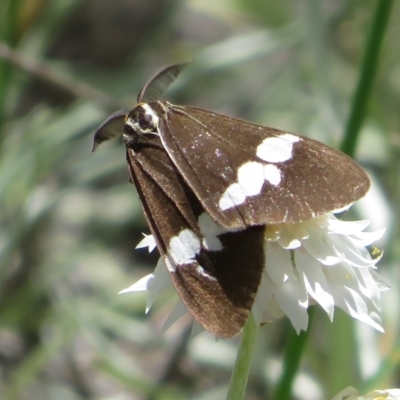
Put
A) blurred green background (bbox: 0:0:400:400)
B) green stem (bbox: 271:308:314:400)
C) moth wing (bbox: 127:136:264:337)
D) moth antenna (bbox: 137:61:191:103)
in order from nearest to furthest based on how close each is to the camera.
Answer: moth wing (bbox: 127:136:264:337), moth antenna (bbox: 137:61:191:103), green stem (bbox: 271:308:314:400), blurred green background (bbox: 0:0:400:400)

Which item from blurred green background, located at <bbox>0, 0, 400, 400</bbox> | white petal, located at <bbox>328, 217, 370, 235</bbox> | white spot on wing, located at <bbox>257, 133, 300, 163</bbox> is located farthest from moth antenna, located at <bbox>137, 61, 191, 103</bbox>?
blurred green background, located at <bbox>0, 0, 400, 400</bbox>

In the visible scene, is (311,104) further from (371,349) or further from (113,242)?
(371,349)

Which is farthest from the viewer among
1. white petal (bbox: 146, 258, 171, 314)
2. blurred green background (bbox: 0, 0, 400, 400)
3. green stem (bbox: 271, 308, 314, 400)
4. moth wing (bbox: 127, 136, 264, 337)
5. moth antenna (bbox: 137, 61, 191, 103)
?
blurred green background (bbox: 0, 0, 400, 400)

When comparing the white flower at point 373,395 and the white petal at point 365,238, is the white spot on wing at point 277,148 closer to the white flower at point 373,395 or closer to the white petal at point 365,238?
the white petal at point 365,238

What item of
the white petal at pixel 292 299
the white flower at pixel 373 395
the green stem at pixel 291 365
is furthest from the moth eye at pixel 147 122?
the green stem at pixel 291 365

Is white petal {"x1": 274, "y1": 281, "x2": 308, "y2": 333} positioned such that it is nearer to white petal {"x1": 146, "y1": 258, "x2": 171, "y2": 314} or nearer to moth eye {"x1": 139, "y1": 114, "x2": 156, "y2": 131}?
white petal {"x1": 146, "y1": 258, "x2": 171, "y2": 314}

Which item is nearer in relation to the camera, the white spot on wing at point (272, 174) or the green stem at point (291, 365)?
the white spot on wing at point (272, 174)

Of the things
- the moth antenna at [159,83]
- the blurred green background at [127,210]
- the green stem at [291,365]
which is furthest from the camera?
the blurred green background at [127,210]

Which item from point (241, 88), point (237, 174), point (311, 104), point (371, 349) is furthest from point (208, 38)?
point (237, 174)
